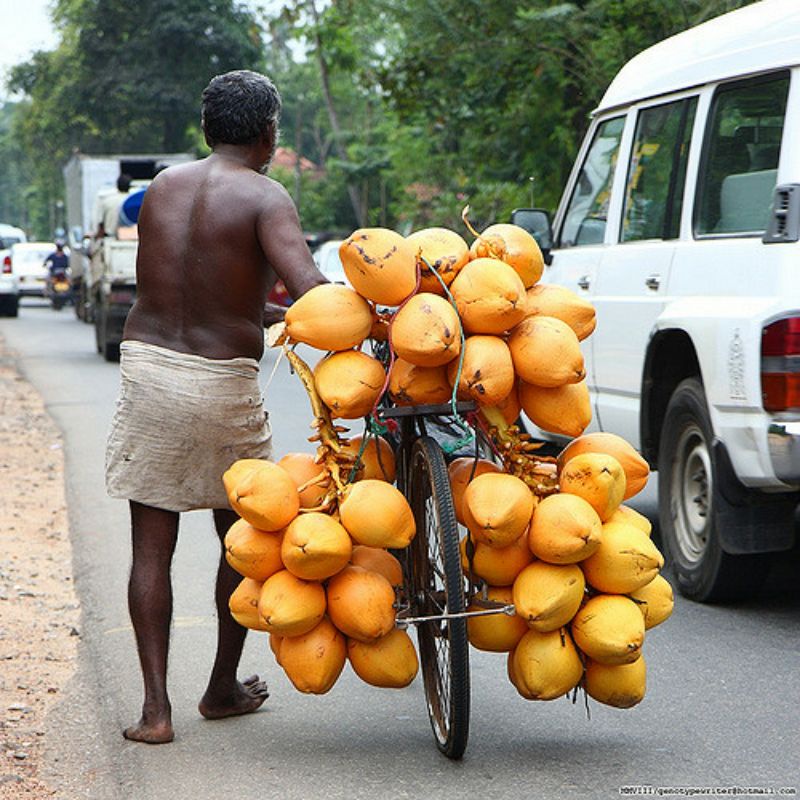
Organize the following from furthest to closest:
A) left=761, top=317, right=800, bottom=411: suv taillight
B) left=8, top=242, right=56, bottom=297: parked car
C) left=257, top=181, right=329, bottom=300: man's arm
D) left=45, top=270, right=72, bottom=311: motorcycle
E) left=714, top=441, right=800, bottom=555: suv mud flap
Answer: left=8, top=242, right=56, bottom=297: parked car → left=45, top=270, right=72, bottom=311: motorcycle → left=714, top=441, right=800, bottom=555: suv mud flap → left=761, top=317, right=800, bottom=411: suv taillight → left=257, top=181, right=329, bottom=300: man's arm

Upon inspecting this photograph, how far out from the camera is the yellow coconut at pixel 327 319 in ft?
14.6

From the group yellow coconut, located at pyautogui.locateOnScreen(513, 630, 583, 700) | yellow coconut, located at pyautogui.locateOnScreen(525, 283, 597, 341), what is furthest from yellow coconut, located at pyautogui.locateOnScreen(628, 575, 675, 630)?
yellow coconut, located at pyautogui.locateOnScreen(525, 283, 597, 341)

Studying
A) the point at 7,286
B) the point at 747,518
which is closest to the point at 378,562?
the point at 747,518

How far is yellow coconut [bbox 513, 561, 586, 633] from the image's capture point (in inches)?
169

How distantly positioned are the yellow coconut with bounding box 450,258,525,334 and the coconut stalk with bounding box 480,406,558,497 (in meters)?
0.25

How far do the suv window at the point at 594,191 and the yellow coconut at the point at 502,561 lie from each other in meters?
3.84

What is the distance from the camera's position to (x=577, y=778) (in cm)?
435

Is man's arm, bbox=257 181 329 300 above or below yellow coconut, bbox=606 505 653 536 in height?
above

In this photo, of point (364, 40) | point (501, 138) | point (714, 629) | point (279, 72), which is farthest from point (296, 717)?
point (279, 72)

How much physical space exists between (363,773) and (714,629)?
Answer: 220cm

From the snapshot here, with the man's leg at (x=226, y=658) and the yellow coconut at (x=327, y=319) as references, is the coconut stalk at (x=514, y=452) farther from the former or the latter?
the man's leg at (x=226, y=658)

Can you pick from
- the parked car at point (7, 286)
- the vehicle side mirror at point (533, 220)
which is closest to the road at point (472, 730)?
the vehicle side mirror at point (533, 220)

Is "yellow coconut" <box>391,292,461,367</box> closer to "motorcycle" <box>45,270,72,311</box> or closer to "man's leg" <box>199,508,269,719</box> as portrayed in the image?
"man's leg" <box>199,508,269,719</box>

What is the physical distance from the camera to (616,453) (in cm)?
460
